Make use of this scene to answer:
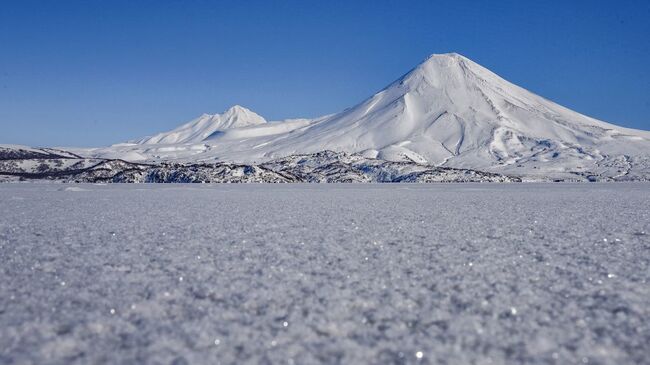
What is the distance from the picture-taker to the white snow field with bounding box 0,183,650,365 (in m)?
4.14

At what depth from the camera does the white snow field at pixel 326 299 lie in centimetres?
414

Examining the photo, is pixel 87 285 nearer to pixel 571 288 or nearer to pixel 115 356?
pixel 115 356

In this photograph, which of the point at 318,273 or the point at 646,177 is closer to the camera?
the point at 318,273

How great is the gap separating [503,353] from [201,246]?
6495 mm

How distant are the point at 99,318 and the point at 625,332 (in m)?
4.66

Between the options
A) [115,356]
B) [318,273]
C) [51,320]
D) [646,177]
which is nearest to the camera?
[115,356]

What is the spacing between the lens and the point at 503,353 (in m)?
4.07

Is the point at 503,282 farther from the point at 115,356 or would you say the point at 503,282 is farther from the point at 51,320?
the point at 51,320

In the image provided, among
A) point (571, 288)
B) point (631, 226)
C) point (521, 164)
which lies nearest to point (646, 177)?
point (521, 164)

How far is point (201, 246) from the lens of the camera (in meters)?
9.51

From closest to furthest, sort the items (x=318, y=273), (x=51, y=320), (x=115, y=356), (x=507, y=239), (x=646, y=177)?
(x=115, y=356), (x=51, y=320), (x=318, y=273), (x=507, y=239), (x=646, y=177)

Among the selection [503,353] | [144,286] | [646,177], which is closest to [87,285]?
[144,286]

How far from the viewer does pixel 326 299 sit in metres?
5.61

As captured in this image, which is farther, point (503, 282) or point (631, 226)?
point (631, 226)
